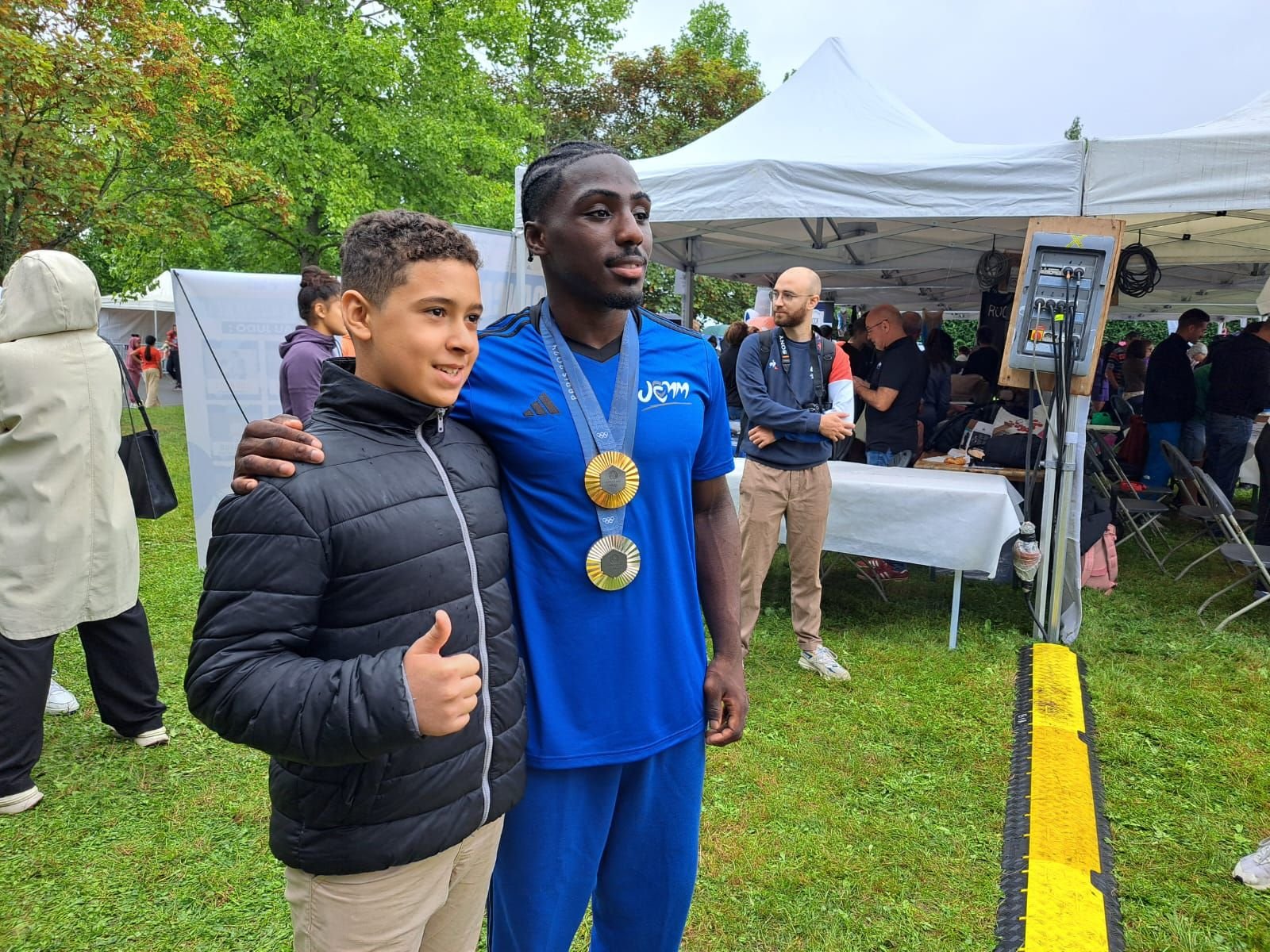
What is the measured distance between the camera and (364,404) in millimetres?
1282

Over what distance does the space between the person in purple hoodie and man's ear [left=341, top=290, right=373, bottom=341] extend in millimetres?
3082

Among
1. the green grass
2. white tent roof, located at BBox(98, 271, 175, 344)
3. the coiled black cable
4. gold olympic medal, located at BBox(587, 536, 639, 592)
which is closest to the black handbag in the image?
the green grass

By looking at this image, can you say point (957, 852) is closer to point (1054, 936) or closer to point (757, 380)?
point (1054, 936)

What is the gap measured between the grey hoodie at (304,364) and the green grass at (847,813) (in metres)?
1.67

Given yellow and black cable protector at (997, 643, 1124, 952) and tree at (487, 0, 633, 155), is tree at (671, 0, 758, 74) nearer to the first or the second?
tree at (487, 0, 633, 155)

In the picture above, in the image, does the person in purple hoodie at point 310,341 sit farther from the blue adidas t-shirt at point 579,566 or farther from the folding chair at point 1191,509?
the folding chair at point 1191,509

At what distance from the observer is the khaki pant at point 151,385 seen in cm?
1844

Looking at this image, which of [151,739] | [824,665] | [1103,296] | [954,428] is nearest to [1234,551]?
[1103,296]

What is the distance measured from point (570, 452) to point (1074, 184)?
14.8 feet

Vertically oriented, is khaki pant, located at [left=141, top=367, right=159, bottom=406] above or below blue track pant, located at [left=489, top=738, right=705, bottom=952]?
below

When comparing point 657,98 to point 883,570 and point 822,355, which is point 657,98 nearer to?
point 883,570

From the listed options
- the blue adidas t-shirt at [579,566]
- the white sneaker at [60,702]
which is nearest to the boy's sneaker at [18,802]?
the white sneaker at [60,702]

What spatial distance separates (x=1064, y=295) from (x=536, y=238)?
161 inches

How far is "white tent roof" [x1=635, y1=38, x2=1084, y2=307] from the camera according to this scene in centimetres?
488
